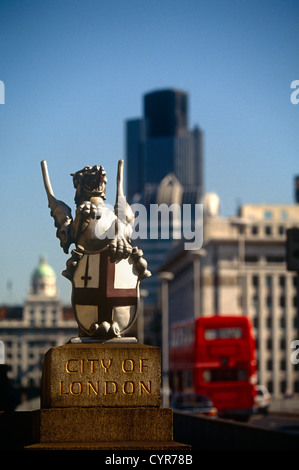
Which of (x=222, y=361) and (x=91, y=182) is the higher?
(x=91, y=182)

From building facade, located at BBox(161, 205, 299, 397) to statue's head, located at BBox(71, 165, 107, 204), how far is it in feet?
328

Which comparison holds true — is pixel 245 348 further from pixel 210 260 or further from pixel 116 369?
pixel 210 260

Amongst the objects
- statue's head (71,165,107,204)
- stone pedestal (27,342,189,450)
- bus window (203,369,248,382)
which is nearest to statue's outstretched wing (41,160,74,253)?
statue's head (71,165,107,204)

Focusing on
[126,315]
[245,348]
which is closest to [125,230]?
[126,315]

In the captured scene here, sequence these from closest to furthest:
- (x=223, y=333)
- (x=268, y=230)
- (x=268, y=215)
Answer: (x=223, y=333), (x=268, y=230), (x=268, y=215)

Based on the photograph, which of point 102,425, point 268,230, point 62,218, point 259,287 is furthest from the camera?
point 268,230

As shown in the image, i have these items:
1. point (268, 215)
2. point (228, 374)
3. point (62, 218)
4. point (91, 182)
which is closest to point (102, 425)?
point (62, 218)

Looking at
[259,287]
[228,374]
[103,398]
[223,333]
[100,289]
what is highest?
[259,287]

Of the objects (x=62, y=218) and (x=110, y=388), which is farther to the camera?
(x=62, y=218)

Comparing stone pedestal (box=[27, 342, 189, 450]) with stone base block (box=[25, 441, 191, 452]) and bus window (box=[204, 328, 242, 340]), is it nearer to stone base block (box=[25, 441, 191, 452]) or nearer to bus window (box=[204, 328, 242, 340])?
stone base block (box=[25, 441, 191, 452])

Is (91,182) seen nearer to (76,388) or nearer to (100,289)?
(100,289)

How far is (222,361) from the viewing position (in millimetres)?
37594

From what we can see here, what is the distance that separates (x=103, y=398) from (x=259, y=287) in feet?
357
